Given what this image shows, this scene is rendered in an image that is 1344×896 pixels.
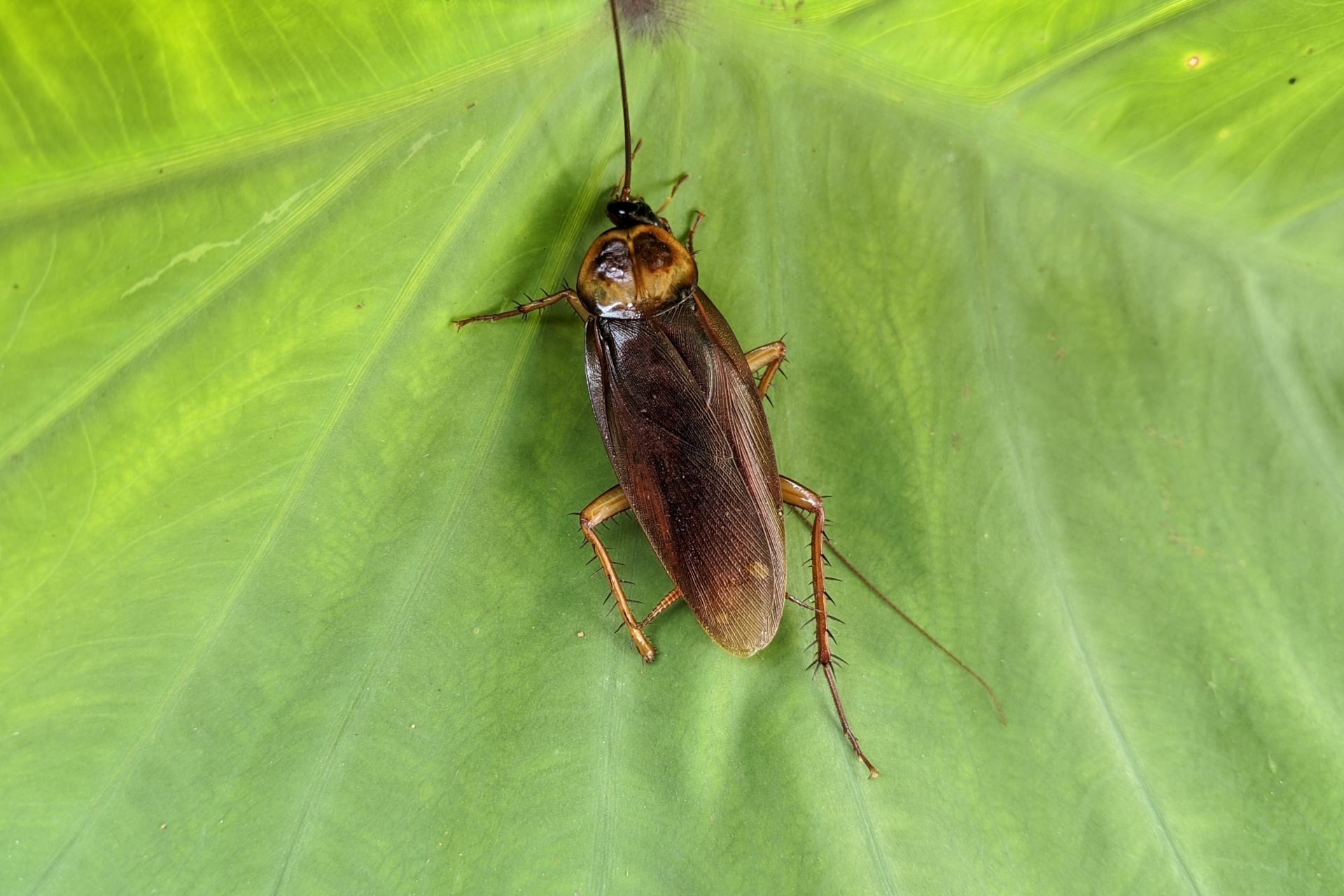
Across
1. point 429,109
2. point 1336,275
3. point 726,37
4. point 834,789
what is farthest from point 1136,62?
point 834,789

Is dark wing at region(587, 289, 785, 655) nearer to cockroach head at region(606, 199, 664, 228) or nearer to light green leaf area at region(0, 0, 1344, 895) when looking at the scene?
light green leaf area at region(0, 0, 1344, 895)

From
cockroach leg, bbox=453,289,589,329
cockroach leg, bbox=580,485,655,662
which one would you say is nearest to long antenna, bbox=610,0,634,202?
cockroach leg, bbox=453,289,589,329

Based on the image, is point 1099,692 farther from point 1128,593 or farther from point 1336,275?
point 1336,275

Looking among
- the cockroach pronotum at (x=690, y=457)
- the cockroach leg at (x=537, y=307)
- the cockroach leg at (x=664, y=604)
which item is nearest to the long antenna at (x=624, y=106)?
the cockroach pronotum at (x=690, y=457)

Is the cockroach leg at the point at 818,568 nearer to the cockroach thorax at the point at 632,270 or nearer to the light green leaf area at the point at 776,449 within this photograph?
the light green leaf area at the point at 776,449

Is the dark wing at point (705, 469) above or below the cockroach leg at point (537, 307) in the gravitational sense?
below

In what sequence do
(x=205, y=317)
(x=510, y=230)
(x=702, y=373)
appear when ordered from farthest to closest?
(x=702, y=373)
(x=510, y=230)
(x=205, y=317)

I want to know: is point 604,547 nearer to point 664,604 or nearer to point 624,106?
point 664,604
